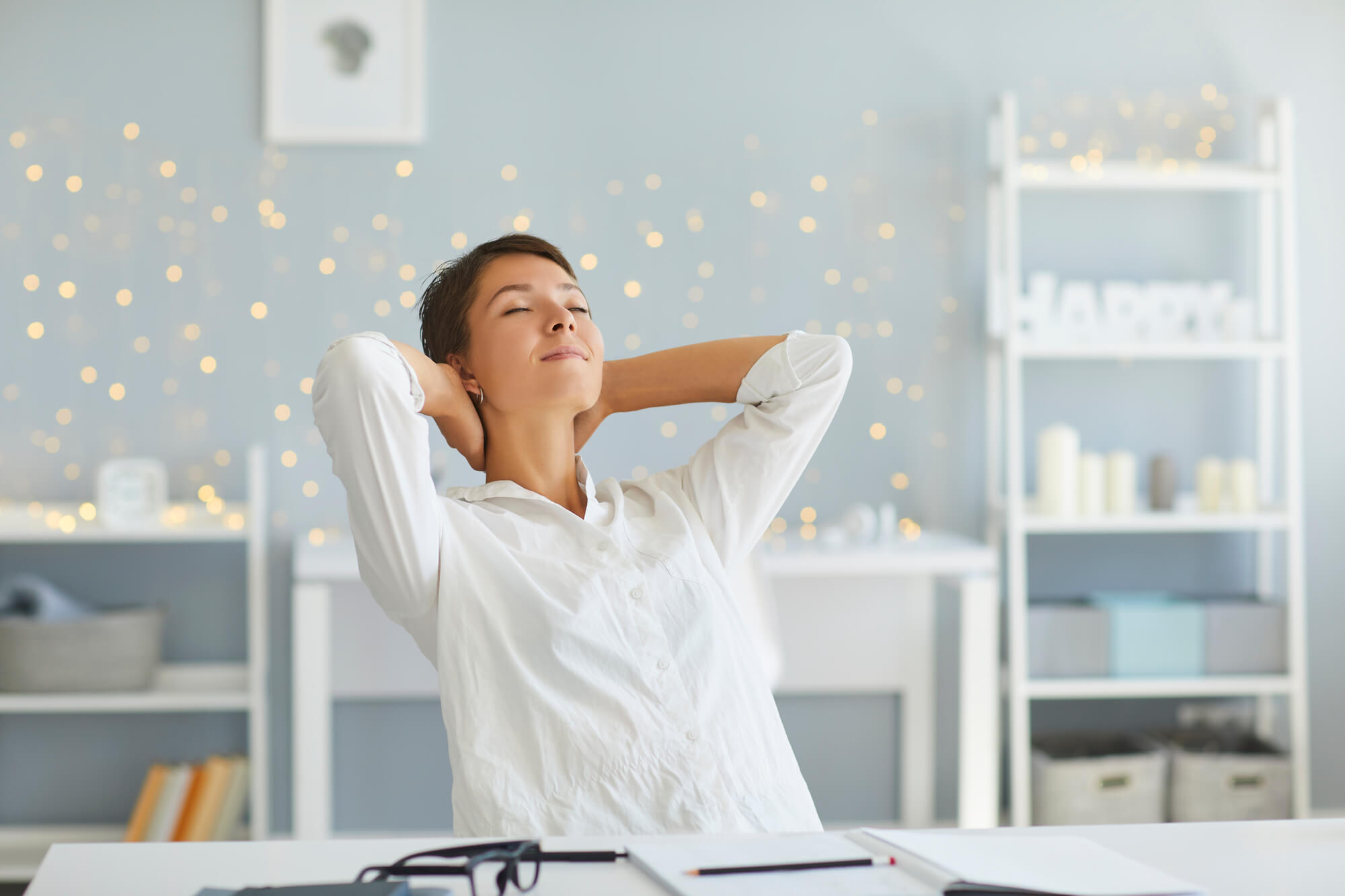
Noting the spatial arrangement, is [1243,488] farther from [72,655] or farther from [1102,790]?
[72,655]

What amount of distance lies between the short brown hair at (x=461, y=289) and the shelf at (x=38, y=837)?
1.65 metres

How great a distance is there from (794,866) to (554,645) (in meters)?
0.36

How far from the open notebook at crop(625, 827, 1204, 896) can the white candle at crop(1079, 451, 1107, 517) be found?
1.77 m

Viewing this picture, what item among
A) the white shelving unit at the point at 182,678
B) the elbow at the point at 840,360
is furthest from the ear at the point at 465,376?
the white shelving unit at the point at 182,678

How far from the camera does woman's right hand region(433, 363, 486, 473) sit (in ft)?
3.65

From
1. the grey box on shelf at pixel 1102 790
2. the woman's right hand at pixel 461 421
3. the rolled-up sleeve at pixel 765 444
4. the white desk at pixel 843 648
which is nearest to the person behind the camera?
the woman's right hand at pixel 461 421

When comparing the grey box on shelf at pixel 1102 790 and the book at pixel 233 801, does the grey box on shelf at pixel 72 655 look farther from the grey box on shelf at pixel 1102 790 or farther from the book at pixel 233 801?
the grey box on shelf at pixel 1102 790

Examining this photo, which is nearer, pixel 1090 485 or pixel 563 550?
pixel 563 550

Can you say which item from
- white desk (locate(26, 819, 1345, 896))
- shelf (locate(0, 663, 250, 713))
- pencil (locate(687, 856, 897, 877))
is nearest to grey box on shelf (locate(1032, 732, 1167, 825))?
white desk (locate(26, 819, 1345, 896))

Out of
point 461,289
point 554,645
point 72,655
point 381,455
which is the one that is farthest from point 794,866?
point 72,655

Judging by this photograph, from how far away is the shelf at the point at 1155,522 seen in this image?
7.98 ft

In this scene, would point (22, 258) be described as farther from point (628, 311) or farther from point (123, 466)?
point (628, 311)

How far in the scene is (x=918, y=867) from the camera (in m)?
0.74

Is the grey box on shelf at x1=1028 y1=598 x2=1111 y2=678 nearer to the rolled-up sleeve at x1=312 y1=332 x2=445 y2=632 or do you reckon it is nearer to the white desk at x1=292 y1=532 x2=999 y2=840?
the white desk at x1=292 y1=532 x2=999 y2=840
